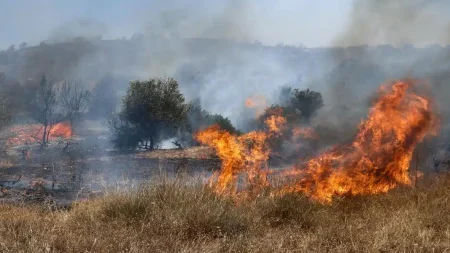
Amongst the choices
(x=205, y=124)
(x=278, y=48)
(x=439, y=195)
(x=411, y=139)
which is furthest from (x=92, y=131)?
(x=278, y=48)

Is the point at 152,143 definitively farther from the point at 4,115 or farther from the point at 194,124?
the point at 4,115

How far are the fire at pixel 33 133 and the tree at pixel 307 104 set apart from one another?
2013 centimetres

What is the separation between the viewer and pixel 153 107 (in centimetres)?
2952

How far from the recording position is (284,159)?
2175 cm

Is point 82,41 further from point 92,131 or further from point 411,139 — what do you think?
point 411,139

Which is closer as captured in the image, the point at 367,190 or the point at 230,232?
the point at 230,232

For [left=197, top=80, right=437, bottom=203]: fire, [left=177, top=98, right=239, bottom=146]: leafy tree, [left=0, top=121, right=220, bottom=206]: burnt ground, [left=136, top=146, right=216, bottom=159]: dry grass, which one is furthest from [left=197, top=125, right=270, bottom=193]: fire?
[left=177, top=98, right=239, bottom=146]: leafy tree

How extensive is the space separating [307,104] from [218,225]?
2909 cm

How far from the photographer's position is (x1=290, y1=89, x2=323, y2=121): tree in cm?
3466

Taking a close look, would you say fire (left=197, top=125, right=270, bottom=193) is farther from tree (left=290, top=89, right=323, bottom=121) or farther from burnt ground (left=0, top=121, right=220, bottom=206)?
tree (left=290, top=89, right=323, bottom=121)

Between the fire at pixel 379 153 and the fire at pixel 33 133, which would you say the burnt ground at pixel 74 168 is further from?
the fire at pixel 379 153

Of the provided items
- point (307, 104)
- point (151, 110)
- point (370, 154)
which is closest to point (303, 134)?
point (370, 154)

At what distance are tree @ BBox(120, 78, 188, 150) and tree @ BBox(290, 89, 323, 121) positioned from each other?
986cm

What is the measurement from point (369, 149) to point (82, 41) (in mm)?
74637
